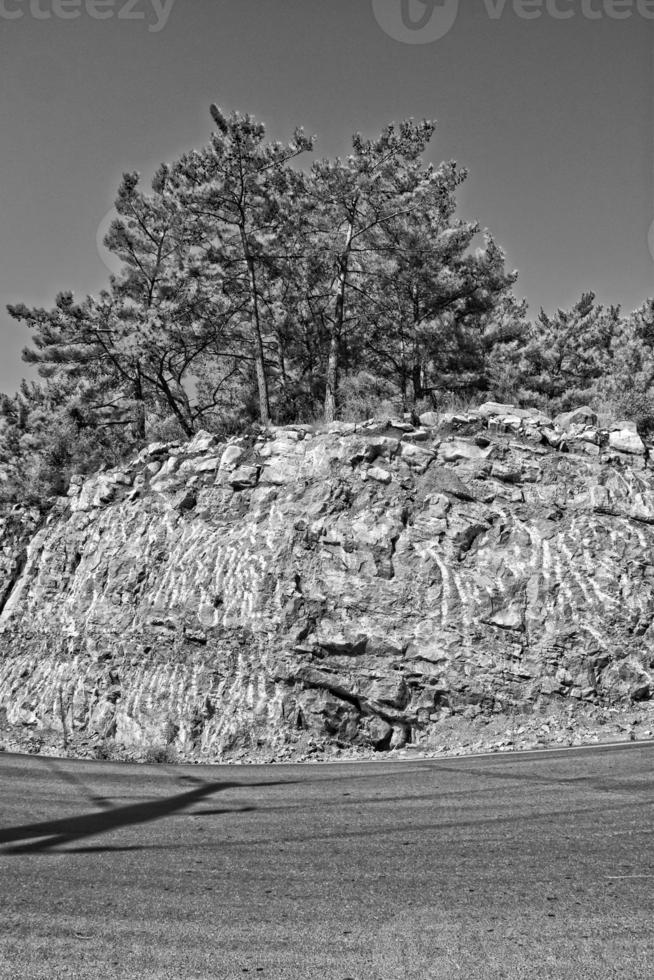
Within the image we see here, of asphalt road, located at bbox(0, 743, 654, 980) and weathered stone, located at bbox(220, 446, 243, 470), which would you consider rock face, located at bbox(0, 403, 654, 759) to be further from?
asphalt road, located at bbox(0, 743, 654, 980)

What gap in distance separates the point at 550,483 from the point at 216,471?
7.09m

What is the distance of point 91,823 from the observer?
5.68 meters

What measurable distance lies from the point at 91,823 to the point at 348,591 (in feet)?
24.1

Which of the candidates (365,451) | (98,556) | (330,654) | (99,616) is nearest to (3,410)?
(98,556)

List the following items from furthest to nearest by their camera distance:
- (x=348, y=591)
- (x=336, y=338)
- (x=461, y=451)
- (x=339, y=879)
Result: (x=336, y=338), (x=461, y=451), (x=348, y=591), (x=339, y=879)

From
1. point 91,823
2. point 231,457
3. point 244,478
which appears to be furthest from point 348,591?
point 91,823

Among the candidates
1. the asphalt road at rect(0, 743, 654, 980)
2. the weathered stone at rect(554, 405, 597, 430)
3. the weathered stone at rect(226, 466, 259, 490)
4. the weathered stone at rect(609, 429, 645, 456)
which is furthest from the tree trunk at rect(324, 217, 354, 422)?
the asphalt road at rect(0, 743, 654, 980)

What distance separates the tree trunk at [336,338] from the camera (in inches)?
801

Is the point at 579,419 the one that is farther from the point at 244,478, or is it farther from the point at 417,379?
the point at 417,379

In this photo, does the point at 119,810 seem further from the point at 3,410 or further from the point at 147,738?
the point at 3,410

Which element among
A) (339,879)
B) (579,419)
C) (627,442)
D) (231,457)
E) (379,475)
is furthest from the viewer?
(231,457)

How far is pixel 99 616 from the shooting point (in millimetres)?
14258

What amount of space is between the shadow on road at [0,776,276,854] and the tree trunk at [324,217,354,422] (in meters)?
14.3

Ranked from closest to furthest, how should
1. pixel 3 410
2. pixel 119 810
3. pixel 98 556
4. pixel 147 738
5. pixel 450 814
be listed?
1. pixel 450 814
2. pixel 119 810
3. pixel 147 738
4. pixel 98 556
5. pixel 3 410
